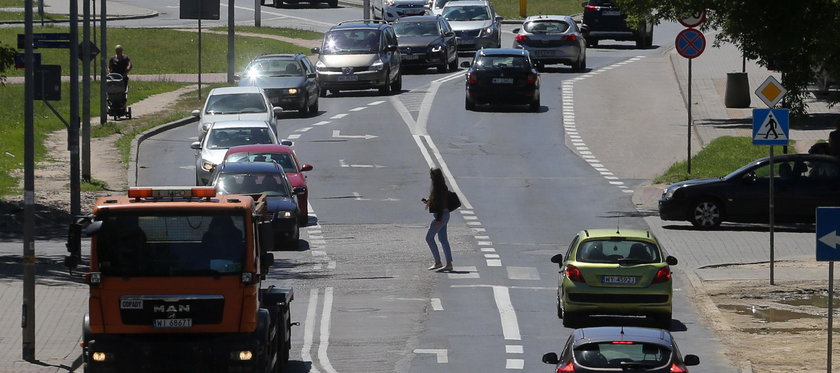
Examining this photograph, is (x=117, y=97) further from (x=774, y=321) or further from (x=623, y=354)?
(x=623, y=354)

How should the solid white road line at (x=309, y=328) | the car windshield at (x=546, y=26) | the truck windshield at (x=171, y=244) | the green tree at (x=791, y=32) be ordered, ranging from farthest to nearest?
the car windshield at (x=546, y=26)
the green tree at (x=791, y=32)
the solid white road line at (x=309, y=328)
the truck windshield at (x=171, y=244)

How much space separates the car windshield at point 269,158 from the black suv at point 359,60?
15951 mm

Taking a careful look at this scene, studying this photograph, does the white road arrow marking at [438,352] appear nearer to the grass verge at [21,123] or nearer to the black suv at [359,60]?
the grass verge at [21,123]

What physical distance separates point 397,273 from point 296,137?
1591cm

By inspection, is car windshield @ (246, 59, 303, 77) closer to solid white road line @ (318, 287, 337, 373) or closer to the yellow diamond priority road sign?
the yellow diamond priority road sign

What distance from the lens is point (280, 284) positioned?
23875 millimetres

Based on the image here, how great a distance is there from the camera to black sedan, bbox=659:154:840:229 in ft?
99.9

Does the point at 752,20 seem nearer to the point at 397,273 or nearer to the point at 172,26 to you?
the point at 397,273

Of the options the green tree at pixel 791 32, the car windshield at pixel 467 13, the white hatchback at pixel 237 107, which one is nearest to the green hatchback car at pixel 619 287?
the green tree at pixel 791 32

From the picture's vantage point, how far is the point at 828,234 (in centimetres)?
1811

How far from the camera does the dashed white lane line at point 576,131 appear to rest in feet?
119

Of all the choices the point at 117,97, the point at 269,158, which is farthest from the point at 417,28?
the point at 269,158

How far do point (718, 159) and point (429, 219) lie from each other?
8.32m

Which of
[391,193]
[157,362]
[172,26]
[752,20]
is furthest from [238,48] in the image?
[157,362]
